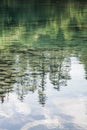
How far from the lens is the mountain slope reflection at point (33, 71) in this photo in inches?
1033

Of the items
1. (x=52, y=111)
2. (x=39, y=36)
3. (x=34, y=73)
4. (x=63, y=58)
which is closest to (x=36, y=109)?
(x=52, y=111)

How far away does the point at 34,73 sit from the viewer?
30297 mm

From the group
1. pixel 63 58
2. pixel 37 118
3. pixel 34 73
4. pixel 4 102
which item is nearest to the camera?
pixel 37 118

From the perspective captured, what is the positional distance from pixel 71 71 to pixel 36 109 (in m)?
10.5

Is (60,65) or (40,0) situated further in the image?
(40,0)

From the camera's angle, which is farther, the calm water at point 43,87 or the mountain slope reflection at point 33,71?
the mountain slope reflection at point 33,71

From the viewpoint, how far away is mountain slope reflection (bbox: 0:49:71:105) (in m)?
26.2

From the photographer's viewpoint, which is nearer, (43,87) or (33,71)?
(43,87)

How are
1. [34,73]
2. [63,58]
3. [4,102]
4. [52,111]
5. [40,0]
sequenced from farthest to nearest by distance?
[40,0] → [63,58] → [34,73] → [4,102] → [52,111]

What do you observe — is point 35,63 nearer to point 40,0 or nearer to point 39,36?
point 39,36

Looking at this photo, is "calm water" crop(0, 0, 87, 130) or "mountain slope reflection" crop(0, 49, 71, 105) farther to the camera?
"mountain slope reflection" crop(0, 49, 71, 105)

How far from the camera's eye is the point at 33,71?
31.0m

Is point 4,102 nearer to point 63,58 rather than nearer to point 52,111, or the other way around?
point 52,111

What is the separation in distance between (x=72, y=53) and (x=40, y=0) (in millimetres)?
113196
